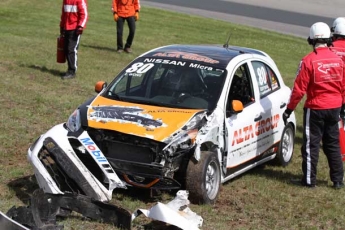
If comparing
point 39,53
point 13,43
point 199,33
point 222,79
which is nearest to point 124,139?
point 222,79

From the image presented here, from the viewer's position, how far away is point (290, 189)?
9078 mm

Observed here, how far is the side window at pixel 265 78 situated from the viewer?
31.9ft

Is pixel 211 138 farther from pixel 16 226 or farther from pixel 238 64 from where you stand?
pixel 16 226

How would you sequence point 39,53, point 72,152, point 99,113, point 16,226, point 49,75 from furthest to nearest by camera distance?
point 39,53
point 49,75
point 99,113
point 72,152
point 16,226

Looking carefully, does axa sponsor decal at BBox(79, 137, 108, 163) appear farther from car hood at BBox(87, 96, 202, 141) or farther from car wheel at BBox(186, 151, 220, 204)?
car wheel at BBox(186, 151, 220, 204)

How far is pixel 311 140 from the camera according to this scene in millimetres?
8922

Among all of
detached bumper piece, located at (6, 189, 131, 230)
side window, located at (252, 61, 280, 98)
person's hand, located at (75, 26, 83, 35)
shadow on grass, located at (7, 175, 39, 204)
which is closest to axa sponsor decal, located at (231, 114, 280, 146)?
side window, located at (252, 61, 280, 98)

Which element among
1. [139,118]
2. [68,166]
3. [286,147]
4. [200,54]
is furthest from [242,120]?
[68,166]

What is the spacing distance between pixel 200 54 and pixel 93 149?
2.34 metres

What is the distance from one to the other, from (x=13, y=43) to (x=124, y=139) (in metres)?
11.5

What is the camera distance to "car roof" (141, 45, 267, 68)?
29.8 feet

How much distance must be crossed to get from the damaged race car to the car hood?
11mm

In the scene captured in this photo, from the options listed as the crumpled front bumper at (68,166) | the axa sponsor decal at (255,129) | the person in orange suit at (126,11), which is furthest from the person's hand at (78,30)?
the crumpled front bumper at (68,166)

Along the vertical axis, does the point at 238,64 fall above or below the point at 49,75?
above
